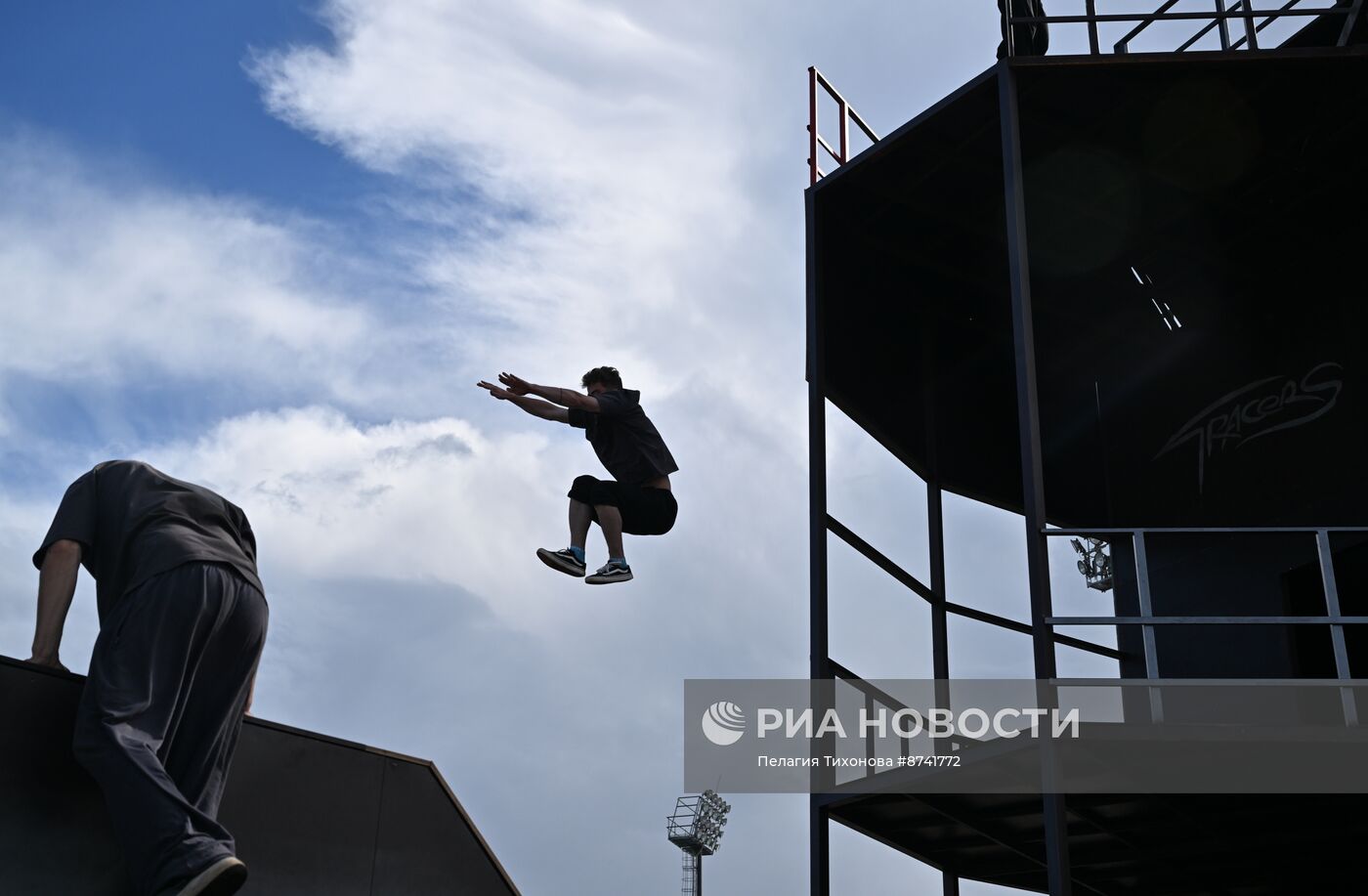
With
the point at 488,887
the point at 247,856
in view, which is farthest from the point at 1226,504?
the point at 247,856

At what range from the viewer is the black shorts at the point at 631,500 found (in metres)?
8.62

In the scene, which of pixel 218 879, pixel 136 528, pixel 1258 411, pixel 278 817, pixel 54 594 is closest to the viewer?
pixel 218 879

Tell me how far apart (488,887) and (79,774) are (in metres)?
2.27

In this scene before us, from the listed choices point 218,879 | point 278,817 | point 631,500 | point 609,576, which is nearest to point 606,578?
point 609,576

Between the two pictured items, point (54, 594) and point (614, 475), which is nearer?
point (54, 594)

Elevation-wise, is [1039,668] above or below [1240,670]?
below

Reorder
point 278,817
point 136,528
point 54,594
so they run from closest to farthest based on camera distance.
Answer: point 54,594
point 136,528
point 278,817

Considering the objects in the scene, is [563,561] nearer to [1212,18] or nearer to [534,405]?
[534,405]

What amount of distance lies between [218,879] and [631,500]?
180 inches

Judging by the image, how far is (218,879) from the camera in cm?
436

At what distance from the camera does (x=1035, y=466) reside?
8.72 meters

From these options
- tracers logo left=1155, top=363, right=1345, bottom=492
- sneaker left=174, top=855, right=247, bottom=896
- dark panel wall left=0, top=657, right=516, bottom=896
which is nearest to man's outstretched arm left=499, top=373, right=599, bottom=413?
dark panel wall left=0, top=657, right=516, bottom=896

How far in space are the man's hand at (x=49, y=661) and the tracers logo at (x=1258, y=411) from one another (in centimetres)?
1020

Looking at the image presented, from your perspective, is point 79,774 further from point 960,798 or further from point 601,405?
point 960,798
